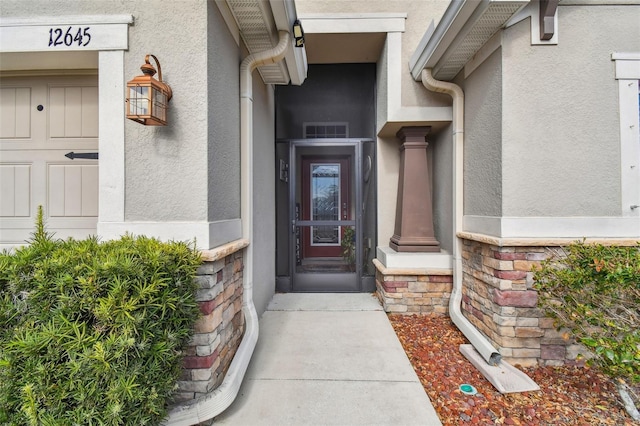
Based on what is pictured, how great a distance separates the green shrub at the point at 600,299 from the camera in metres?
1.88

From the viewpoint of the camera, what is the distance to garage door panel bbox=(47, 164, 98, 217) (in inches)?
100

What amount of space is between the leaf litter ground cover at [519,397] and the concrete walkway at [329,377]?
0.55 feet

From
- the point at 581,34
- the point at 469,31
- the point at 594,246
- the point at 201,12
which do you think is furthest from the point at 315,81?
the point at 594,246

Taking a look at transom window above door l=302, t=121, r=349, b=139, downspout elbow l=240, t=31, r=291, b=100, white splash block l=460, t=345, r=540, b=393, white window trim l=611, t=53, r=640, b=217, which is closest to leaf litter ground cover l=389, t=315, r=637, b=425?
white splash block l=460, t=345, r=540, b=393

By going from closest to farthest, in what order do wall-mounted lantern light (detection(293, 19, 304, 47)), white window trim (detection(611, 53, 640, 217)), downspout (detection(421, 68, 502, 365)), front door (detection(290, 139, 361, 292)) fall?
white window trim (detection(611, 53, 640, 217)) → wall-mounted lantern light (detection(293, 19, 304, 47)) → downspout (detection(421, 68, 502, 365)) → front door (detection(290, 139, 361, 292))

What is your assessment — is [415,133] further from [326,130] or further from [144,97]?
[144,97]

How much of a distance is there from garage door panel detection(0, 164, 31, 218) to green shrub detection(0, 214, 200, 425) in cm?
137

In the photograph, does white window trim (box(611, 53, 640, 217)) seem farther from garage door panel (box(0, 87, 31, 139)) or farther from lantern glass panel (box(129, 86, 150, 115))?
garage door panel (box(0, 87, 31, 139))

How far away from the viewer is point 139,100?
184 cm

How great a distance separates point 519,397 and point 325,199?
339cm

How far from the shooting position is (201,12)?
6.64 ft

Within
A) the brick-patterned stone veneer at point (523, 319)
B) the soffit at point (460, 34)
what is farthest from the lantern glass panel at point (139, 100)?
the brick-patterned stone veneer at point (523, 319)

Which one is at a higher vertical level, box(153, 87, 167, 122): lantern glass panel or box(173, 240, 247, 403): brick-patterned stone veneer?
box(153, 87, 167, 122): lantern glass panel

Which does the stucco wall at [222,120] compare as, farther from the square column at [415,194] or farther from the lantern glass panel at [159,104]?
the square column at [415,194]
